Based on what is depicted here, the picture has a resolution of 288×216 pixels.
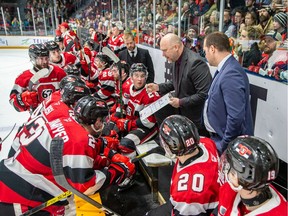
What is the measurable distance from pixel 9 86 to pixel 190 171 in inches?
226

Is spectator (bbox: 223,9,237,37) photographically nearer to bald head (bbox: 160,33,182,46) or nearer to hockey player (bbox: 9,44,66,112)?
bald head (bbox: 160,33,182,46)

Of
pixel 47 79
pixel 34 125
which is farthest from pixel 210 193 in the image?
pixel 47 79

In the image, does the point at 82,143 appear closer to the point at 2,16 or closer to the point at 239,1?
the point at 239,1

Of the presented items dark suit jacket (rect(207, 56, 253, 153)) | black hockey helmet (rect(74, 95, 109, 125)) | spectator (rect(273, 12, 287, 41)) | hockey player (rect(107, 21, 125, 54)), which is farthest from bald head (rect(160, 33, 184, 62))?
hockey player (rect(107, 21, 125, 54))

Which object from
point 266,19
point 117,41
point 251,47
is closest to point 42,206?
point 251,47

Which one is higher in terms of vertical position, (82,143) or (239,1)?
(239,1)

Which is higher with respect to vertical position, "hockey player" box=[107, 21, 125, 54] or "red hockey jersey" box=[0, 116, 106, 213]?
"hockey player" box=[107, 21, 125, 54]

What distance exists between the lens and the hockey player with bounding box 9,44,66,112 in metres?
2.65

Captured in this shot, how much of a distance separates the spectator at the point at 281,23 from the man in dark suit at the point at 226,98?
21.9 inches

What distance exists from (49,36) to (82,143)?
11228 mm

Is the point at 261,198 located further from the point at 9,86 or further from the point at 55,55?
the point at 9,86

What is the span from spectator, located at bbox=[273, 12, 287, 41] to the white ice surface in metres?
2.84

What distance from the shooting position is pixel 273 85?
1.87 meters

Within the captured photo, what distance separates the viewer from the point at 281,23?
1.93m
